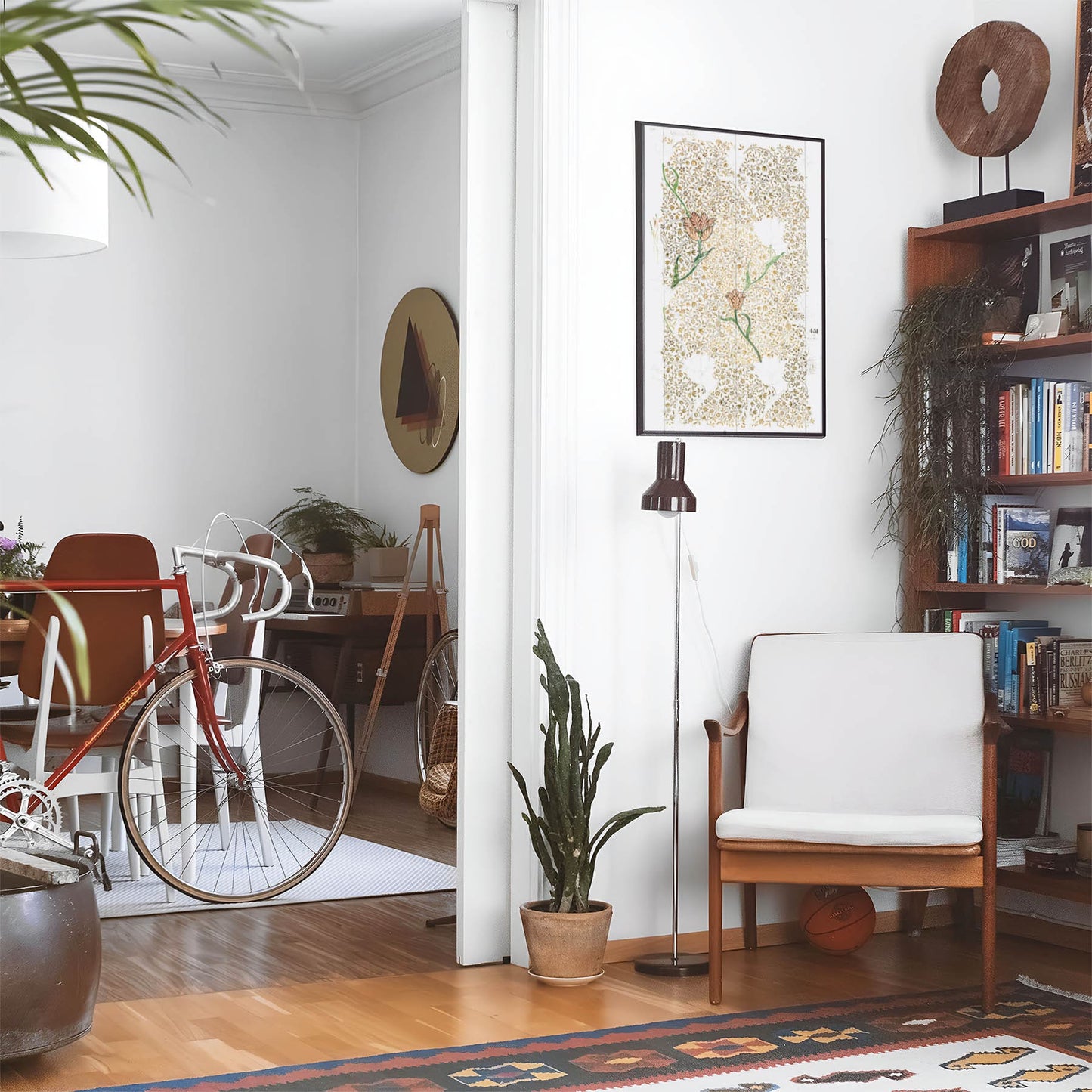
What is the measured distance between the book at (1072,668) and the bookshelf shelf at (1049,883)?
444 millimetres

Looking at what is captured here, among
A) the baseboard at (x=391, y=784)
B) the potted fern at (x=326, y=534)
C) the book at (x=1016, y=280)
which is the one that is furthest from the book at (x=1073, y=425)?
the potted fern at (x=326, y=534)

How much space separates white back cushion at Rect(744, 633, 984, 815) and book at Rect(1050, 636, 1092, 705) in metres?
0.30

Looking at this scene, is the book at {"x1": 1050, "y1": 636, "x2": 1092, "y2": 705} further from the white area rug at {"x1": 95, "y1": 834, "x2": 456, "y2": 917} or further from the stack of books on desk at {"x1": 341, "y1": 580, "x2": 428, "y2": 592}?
the stack of books on desk at {"x1": 341, "y1": 580, "x2": 428, "y2": 592}

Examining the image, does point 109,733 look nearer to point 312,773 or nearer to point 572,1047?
point 572,1047

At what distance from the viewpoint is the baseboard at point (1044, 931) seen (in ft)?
12.4

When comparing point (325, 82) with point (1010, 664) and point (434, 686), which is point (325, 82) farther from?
point (1010, 664)

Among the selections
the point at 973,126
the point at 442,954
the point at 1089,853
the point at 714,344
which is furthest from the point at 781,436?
the point at 442,954

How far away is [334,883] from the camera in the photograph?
461 centimetres

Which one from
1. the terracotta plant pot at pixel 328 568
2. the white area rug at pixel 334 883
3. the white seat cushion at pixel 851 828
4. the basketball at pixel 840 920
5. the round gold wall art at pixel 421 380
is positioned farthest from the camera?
the terracotta plant pot at pixel 328 568

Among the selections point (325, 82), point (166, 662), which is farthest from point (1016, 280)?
point (325, 82)

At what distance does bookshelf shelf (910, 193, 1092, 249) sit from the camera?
3742 millimetres

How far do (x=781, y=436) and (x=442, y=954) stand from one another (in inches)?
62.9

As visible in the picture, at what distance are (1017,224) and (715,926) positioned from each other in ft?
6.59

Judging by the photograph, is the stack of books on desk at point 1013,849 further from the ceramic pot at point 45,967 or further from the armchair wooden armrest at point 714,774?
the ceramic pot at point 45,967
